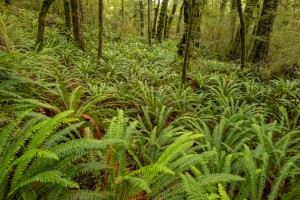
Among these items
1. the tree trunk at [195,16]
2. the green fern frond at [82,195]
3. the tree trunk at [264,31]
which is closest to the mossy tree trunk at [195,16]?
the tree trunk at [195,16]

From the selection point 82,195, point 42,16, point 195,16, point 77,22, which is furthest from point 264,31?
point 82,195

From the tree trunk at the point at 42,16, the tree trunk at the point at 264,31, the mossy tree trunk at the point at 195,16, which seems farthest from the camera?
the tree trunk at the point at 264,31

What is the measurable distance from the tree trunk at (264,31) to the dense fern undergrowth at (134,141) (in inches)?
100

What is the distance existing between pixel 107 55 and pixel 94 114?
5.42 meters

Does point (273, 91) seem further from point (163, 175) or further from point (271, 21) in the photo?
point (163, 175)

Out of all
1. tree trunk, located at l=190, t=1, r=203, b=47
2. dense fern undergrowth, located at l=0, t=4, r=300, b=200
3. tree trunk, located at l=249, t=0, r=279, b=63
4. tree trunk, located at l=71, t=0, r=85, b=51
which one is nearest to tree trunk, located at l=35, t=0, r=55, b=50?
dense fern undergrowth, located at l=0, t=4, r=300, b=200

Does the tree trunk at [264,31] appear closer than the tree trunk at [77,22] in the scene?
No

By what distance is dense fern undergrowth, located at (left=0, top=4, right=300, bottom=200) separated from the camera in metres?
1.94

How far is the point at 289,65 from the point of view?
30.1ft

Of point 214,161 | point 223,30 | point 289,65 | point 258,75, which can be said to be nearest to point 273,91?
point 258,75

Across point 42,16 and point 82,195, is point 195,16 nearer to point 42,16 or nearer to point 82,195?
point 42,16

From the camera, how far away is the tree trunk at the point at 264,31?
32.6 feet

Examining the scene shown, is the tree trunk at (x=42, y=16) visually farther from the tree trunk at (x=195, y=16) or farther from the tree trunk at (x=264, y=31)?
the tree trunk at (x=264, y=31)

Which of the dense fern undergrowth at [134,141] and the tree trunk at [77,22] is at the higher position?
the tree trunk at [77,22]
